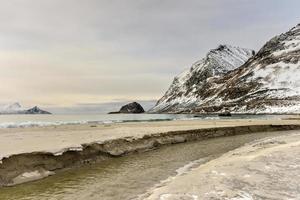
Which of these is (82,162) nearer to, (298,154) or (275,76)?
(298,154)

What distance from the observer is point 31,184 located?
47.8ft

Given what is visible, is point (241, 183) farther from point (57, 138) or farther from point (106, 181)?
point (57, 138)

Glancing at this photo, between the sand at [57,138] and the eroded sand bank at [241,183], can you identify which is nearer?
the eroded sand bank at [241,183]

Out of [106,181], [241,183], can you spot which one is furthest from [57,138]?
[241,183]

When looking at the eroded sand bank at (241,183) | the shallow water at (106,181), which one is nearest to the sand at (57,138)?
the shallow water at (106,181)

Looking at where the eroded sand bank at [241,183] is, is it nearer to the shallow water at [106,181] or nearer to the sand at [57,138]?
the shallow water at [106,181]

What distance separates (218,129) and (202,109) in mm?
159399

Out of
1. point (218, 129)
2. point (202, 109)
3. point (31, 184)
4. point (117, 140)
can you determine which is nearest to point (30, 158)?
point (31, 184)

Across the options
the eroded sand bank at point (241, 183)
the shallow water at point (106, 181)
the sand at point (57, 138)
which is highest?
the sand at point (57, 138)

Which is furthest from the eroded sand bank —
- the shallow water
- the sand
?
the sand

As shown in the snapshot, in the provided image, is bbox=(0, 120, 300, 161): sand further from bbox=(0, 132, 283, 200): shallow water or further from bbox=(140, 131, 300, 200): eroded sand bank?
bbox=(140, 131, 300, 200): eroded sand bank

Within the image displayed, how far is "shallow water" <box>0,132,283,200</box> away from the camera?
40.2 ft

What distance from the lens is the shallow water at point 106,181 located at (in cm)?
1224

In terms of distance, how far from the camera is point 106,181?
14508mm
